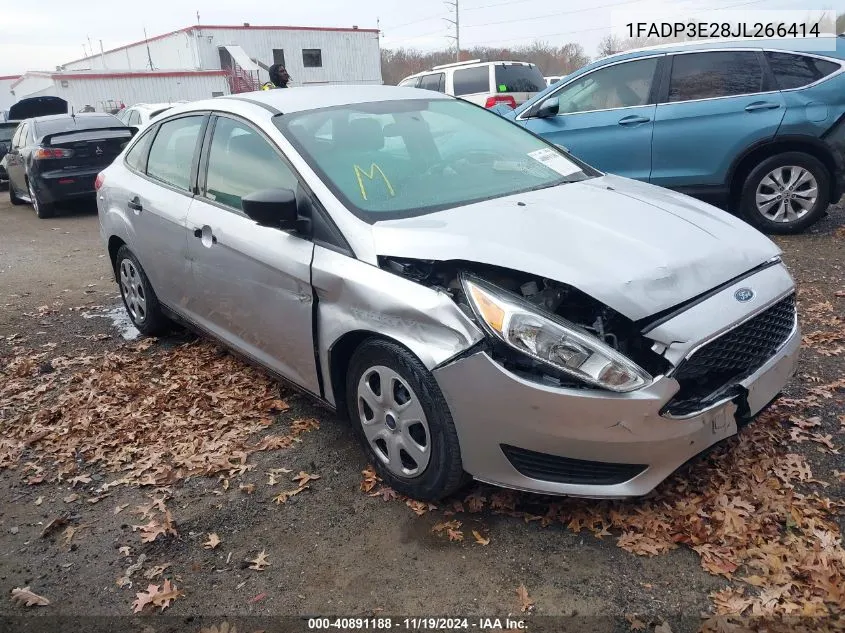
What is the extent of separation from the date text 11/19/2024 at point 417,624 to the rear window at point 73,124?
10694 mm

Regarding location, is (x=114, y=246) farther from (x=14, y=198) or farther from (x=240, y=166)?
(x=14, y=198)

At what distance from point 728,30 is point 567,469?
7.37 metres

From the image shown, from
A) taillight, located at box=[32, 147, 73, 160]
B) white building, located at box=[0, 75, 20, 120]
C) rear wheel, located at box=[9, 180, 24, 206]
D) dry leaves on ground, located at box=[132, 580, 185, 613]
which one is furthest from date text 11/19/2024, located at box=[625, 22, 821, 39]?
white building, located at box=[0, 75, 20, 120]

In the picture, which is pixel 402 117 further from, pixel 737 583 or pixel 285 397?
pixel 737 583

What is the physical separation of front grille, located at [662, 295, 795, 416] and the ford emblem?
80 mm

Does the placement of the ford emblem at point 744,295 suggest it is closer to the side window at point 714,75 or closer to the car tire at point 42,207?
the side window at point 714,75

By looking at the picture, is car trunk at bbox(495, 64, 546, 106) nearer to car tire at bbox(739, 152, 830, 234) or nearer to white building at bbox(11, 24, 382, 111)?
car tire at bbox(739, 152, 830, 234)

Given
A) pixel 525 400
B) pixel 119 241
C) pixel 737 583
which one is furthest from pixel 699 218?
pixel 119 241

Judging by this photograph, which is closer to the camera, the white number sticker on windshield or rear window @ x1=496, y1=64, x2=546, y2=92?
the white number sticker on windshield

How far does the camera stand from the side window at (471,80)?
13938 mm

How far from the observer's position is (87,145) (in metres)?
10.8

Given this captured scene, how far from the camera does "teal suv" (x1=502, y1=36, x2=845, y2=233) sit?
6.34 m

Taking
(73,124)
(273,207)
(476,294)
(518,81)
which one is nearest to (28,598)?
(273,207)

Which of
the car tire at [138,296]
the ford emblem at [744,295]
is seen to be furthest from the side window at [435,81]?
the ford emblem at [744,295]
